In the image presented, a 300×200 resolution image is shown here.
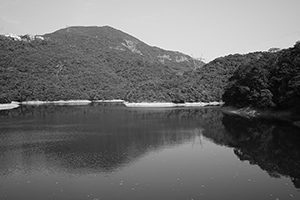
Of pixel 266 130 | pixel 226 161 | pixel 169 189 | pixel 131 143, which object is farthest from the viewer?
pixel 266 130

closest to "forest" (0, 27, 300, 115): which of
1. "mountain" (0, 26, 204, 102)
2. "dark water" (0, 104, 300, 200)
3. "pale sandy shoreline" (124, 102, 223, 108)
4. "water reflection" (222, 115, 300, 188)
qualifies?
"mountain" (0, 26, 204, 102)

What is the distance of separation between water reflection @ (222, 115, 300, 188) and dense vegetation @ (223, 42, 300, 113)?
6523 mm

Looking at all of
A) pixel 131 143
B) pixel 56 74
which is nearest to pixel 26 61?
pixel 56 74

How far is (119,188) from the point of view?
55.7 ft

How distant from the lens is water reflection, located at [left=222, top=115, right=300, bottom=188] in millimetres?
21062

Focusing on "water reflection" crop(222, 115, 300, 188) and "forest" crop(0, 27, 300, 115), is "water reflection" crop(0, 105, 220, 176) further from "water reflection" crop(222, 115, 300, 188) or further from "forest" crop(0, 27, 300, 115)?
"forest" crop(0, 27, 300, 115)

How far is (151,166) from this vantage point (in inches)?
883

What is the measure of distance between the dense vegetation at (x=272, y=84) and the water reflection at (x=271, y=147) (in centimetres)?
652

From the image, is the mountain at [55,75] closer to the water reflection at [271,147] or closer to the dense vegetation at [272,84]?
the dense vegetation at [272,84]

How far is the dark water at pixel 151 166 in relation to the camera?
16266mm

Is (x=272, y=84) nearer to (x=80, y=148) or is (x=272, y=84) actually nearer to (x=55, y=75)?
(x=80, y=148)

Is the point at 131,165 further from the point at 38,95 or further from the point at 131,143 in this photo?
the point at 38,95

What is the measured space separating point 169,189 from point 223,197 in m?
3.27

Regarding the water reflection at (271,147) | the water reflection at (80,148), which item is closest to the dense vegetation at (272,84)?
the water reflection at (271,147)
